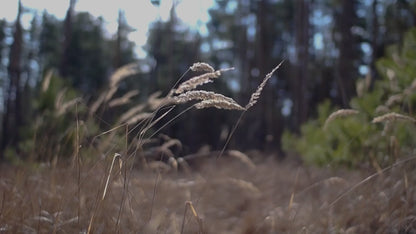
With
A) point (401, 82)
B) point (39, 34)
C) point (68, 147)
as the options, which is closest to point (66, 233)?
point (401, 82)

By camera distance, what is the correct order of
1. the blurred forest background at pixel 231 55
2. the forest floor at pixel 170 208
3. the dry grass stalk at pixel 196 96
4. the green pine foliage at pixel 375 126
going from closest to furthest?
the dry grass stalk at pixel 196 96 < the forest floor at pixel 170 208 < the green pine foliage at pixel 375 126 < the blurred forest background at pixel 231 55

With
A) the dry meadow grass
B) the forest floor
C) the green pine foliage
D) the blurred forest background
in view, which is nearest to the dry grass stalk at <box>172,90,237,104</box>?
the dry meadow grass

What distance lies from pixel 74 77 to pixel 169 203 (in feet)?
72.4

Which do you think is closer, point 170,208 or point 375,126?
point 170,208

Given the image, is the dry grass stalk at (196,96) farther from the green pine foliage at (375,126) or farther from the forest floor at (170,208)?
the green pine foliage at (375,126)

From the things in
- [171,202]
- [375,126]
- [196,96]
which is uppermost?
[196,96]

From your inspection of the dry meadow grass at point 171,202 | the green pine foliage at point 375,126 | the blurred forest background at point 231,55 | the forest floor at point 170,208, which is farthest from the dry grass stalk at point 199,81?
the blurred forest background at point 231,55

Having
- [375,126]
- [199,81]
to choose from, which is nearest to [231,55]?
[375,126]

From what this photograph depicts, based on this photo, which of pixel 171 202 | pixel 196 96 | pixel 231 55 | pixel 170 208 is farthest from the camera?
pixel 231 55

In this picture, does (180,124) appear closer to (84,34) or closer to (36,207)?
(84,34)

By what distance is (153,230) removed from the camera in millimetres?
1652

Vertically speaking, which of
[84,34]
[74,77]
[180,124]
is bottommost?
[180,124]

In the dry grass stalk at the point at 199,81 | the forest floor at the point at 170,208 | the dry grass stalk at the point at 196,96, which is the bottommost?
the forest floor at the point at 170,208

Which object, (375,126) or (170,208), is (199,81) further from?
(375,126)
